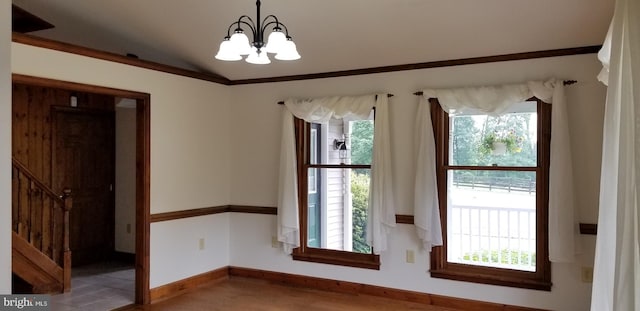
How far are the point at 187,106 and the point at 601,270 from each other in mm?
3986

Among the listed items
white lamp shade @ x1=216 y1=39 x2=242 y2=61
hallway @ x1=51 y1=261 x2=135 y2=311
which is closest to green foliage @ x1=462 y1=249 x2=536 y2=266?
white lamp shade @ x1=216 y1=39 x2=242 y2=61

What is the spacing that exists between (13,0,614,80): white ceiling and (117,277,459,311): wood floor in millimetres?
2198

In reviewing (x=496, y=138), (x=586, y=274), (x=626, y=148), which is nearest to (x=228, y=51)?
(x=626, y=148)

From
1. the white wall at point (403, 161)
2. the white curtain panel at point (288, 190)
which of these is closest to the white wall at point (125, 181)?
the white wall at point (403, 161)

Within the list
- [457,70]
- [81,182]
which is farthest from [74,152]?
[457,70]

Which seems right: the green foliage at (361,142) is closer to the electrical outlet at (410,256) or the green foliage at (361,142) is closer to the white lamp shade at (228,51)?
the electrical outlet at (410,256)

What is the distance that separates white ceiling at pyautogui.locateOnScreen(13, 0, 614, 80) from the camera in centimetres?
332

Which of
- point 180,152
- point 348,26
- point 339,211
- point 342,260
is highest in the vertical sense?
point 348,26

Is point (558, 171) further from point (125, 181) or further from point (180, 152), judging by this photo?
point (125, 181)

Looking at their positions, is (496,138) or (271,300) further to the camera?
(271,300)

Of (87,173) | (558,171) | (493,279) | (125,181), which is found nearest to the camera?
(558,171)

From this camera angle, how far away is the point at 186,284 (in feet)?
15.2

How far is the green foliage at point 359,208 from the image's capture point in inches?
183

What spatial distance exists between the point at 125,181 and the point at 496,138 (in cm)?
454
